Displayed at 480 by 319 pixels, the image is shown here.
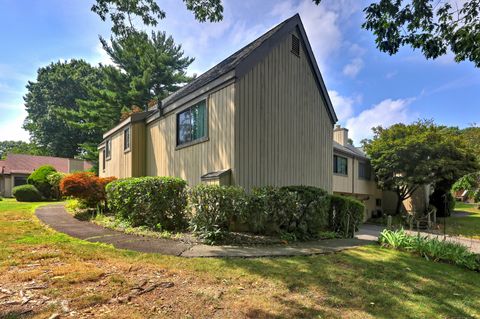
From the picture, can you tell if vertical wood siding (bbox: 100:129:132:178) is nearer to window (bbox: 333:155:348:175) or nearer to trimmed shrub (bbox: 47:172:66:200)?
trimmed shrub (bbox: 47:172:66:200)

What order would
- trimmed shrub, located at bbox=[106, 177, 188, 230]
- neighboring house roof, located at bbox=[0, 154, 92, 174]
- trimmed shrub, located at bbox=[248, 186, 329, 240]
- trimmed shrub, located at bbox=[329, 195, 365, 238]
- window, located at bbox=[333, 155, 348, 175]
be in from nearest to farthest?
trimmed shrub, located at bbox=[248, 186, 329, 240] < trimmed shrub, located at bbox=[106, 177, 188, 230] < trimmed shrub, located at bbox=[329, 195, 365, 238] < window, located at bbox=[333, 155, 348, 175] < neighboring house roof, located at bbox=[0, 154, 92, 174]

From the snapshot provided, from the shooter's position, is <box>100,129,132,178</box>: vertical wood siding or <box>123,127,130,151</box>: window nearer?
<box>100,129,132,178</box>: vertical wood siding

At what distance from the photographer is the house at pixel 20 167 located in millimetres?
29922

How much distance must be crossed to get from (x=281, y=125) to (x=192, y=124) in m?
3.34

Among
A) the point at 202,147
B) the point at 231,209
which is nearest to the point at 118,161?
the point at 202,147

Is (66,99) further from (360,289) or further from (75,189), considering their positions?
(360,289)

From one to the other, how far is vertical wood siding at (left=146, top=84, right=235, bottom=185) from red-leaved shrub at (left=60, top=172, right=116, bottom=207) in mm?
2447

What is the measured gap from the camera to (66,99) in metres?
50.9

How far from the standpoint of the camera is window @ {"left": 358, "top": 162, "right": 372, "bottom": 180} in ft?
82.5

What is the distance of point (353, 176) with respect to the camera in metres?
23.7

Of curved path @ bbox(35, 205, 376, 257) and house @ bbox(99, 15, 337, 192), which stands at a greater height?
house @ bbox(99, 15, 337, 192)

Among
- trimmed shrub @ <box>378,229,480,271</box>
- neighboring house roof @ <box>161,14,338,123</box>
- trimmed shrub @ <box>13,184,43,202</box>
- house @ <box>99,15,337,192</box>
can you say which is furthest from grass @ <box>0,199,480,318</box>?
trimmed shrub @ <box>13,184,43,202</box>

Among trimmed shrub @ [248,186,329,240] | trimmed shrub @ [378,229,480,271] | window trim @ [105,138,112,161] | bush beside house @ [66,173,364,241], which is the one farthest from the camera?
window trim @ [105,138,112,161]

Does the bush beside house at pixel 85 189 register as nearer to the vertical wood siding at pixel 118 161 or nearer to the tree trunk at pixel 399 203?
the vertical wood siding at pixel 118 161
